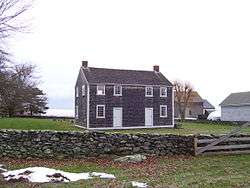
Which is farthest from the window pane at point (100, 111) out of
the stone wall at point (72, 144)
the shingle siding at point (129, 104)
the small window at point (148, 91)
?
the stone wall at point (72, 144)

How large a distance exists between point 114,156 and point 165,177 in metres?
6.14

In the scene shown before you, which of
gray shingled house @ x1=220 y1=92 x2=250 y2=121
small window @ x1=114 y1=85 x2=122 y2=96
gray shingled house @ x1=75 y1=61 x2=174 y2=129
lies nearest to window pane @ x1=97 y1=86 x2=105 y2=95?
gray shingled house @ x1=75 y1=61 x2=174 y2=129

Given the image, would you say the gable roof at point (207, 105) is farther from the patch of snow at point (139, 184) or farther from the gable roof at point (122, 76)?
the patch of snow at point (139, 184)

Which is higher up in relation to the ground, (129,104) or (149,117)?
(129,104)

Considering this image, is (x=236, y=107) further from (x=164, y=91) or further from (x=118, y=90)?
(x=118, y=90)

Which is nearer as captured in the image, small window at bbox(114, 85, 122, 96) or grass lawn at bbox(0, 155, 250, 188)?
grass lawn at bbox(0, 155, 250, 188)

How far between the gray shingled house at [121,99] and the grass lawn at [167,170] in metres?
35.2

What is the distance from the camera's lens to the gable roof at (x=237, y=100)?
77500 millimetres

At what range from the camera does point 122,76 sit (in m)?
57.9

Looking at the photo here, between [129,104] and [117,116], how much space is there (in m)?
2.41

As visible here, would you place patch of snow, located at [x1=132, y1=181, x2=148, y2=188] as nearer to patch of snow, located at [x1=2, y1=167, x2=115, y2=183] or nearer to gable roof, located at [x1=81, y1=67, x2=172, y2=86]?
patch of snow, located at [x1=2, y1=167, x2=115, y2=183]

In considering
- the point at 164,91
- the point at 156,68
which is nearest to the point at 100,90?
the point at 164,91

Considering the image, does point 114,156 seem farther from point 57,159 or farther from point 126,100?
point 126,100

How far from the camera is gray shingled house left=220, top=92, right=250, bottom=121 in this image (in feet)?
251
